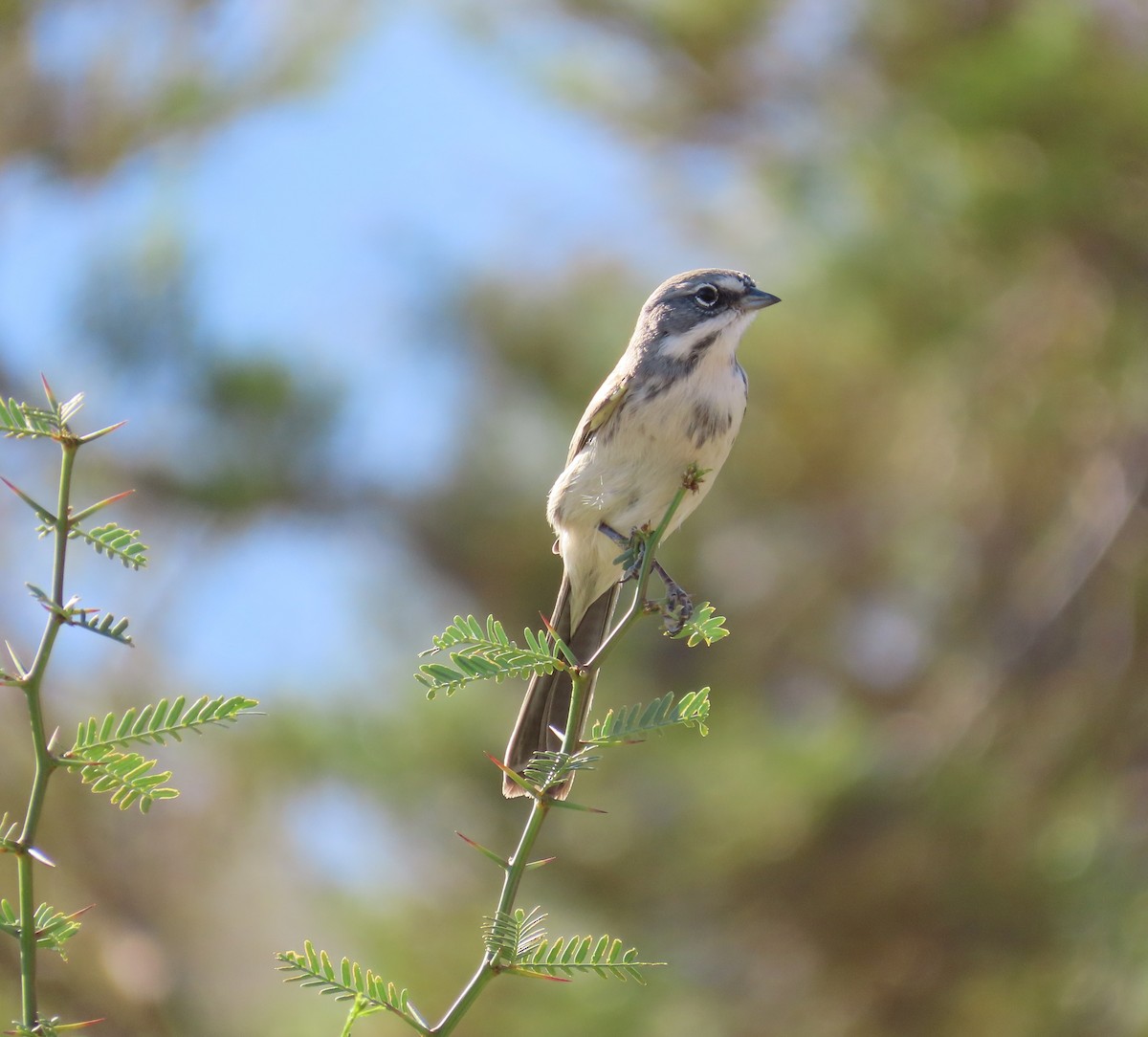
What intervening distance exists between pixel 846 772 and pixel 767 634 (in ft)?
6.14

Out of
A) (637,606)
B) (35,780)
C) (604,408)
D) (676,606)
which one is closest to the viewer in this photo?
(35,780)

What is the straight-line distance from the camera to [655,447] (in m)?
2.74

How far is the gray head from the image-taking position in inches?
118

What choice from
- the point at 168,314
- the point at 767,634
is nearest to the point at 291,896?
the point at 767,634

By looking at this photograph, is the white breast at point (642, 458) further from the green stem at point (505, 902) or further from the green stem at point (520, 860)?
the green stem at point (505, 902)

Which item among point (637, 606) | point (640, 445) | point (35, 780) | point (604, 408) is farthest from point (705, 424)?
point (35, 780)

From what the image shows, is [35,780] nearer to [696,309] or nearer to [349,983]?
[349,983]

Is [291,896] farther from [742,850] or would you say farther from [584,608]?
[584,608]

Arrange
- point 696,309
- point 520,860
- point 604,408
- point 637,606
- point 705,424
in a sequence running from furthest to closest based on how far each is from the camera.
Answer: point 696,309, point 604,408, point 705,424, point 637,606, point 520,860

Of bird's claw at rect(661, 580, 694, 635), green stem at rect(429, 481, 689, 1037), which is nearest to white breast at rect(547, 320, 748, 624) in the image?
bird's claw at rect(661, 580, 694, 635)

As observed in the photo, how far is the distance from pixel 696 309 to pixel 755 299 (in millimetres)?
147

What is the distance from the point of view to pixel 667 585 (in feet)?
7.72

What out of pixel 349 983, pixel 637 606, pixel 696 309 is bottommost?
pixel 349 983

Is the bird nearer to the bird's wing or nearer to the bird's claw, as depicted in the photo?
the bird's wing
